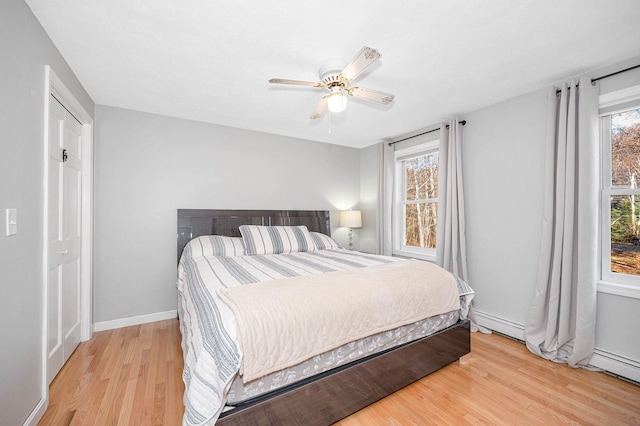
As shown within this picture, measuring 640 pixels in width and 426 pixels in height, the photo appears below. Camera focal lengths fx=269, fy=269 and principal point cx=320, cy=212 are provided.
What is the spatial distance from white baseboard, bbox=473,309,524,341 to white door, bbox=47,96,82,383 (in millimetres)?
3687

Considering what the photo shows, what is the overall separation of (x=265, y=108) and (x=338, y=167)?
1.80m

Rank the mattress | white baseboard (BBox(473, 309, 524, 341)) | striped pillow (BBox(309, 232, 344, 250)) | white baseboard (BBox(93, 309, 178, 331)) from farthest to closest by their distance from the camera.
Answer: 1. striped pillow (BBox(309, 232, 344, 250))
2. white baseboard (BBox(93, 309, 178, 331))
3. white baseboard (BBox(473, 309, 524, 341))
4. the mattress

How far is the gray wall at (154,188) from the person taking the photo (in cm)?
283

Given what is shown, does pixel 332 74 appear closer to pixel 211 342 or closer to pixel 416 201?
pixel 211 342

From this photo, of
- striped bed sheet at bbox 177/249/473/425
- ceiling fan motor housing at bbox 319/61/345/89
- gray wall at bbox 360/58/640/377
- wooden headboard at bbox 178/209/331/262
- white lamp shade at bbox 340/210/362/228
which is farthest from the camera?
white lamp shade at bbox 340/210/362/228

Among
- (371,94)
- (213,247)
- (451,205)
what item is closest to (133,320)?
(213,247)

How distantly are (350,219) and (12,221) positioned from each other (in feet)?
11.4

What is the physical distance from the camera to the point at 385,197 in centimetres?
411

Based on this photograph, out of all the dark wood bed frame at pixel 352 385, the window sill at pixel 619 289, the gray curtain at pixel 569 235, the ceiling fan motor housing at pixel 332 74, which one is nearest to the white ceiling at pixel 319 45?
the ceiling fan motor housing at pixel 332 74

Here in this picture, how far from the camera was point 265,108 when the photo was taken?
9.52 feet

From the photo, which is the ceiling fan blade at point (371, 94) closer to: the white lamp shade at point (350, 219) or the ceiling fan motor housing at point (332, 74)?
the ceiling fan motor housing at point (332, 74)

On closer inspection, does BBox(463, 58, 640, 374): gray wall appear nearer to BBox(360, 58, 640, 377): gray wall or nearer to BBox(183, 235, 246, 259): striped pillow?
BBox(360, 58, 640, 377): gray wall

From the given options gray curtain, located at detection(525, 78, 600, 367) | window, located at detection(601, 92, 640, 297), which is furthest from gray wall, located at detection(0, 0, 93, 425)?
window, located at detection(601, 92, 640, 297)

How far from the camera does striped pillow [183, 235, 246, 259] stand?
9.15 feet
